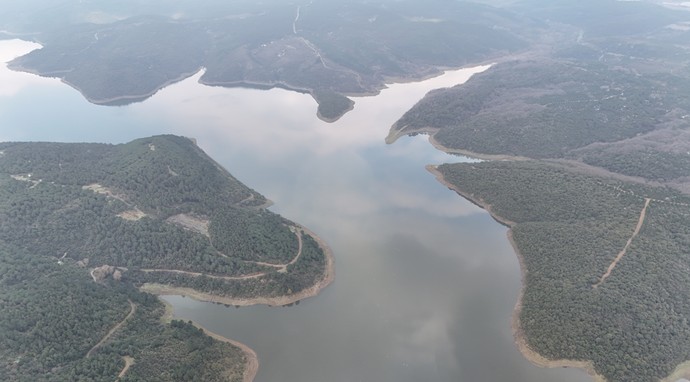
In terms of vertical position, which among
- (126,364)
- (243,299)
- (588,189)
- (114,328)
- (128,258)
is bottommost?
(243,299)

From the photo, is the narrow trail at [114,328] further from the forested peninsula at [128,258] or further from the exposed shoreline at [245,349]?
the exposed shoreline at [245,349]

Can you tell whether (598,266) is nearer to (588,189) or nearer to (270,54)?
(588,189)

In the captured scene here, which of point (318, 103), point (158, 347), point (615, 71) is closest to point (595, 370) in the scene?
point (158, 347)

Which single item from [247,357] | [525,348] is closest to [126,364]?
[247,357]

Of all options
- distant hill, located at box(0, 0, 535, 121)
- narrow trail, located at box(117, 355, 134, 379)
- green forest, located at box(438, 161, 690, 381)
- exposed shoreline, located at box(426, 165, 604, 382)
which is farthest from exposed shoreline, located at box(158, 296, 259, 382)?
distant hill, located at box(0, 0, 535, 121)

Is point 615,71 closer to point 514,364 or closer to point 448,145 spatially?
point 448,145

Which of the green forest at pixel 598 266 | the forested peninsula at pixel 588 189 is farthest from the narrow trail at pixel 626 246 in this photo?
the green forest at pixel 598 266
